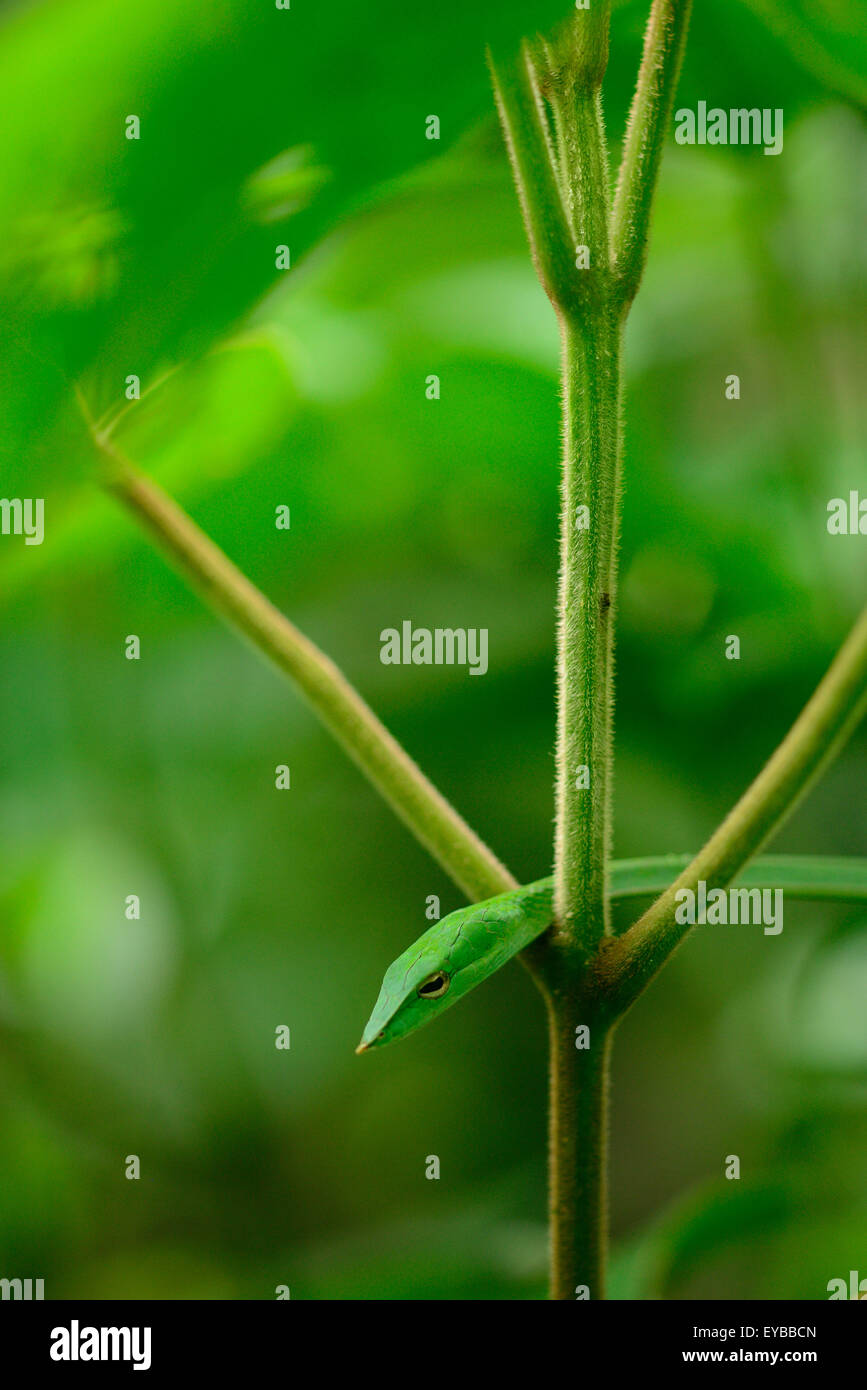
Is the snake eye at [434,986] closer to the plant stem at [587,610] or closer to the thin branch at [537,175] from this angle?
the plant stem at [587,610]

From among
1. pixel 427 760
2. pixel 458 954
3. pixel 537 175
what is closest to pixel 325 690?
pixel 458 954

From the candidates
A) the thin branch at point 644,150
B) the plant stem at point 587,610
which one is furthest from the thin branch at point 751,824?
the thin branch at point 644,150

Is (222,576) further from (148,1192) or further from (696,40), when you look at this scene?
(148,1192)

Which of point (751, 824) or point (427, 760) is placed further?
point (427, 760)

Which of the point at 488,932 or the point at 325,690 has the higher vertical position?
the point at 325,690

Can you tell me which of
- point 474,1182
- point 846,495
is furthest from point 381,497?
point 474,1182

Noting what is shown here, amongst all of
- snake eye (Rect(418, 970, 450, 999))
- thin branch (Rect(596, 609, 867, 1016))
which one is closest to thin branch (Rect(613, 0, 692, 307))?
thin branch (Rect(596, 609, 867, 1016))

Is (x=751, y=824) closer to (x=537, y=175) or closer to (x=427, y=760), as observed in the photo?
(x=537, y=175)
